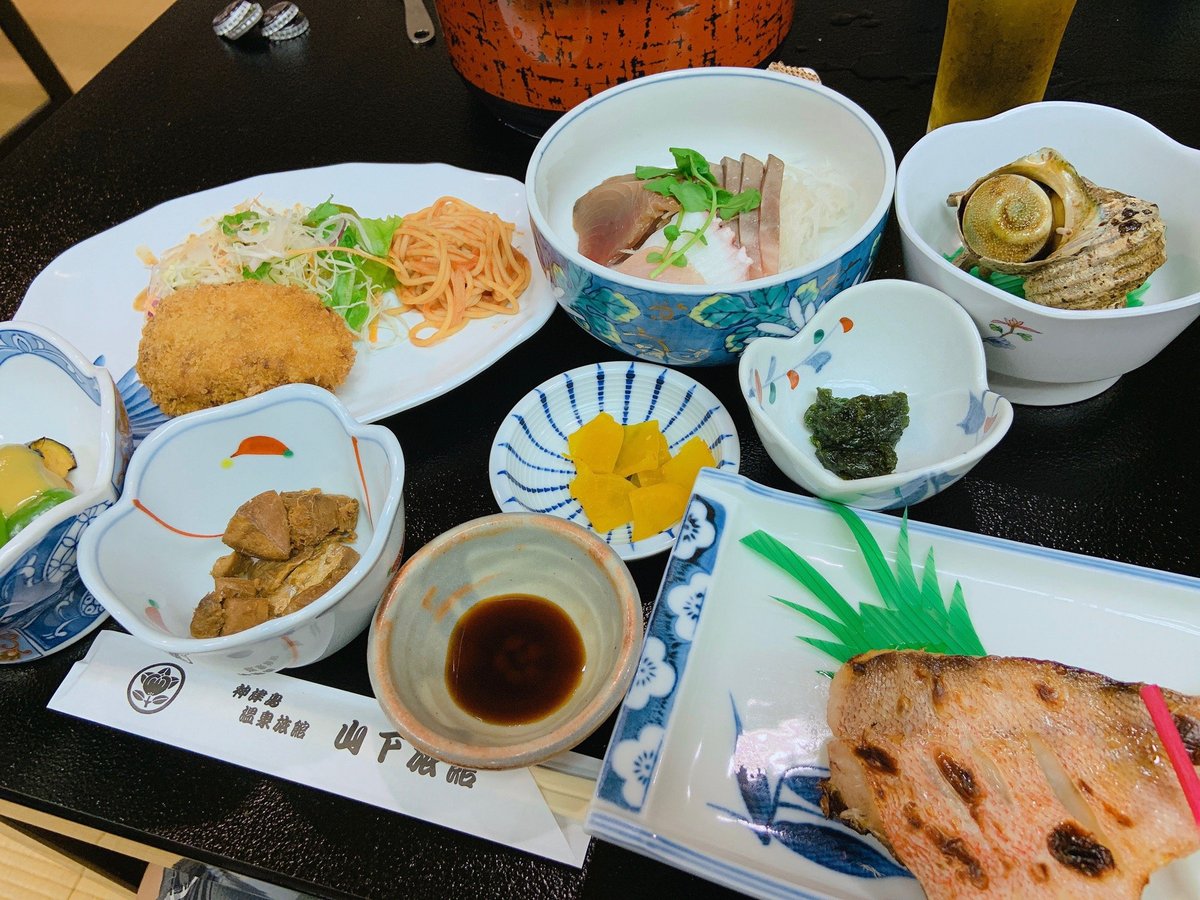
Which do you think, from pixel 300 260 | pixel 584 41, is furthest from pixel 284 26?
pixel 584 41

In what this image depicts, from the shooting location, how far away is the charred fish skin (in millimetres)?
1141

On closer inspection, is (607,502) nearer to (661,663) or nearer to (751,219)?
(661,663)

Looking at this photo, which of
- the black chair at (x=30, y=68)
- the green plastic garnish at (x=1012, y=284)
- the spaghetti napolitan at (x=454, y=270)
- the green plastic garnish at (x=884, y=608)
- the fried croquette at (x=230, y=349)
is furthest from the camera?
the black chair at (x=30, y=68)

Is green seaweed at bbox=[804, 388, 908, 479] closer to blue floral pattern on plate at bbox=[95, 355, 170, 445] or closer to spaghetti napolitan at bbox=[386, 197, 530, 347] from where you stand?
spaghetti napolitan at bbox=[386, 197, 530, 347]

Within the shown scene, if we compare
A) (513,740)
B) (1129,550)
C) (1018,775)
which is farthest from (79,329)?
(1129,550)

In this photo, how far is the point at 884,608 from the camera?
1.05 metres

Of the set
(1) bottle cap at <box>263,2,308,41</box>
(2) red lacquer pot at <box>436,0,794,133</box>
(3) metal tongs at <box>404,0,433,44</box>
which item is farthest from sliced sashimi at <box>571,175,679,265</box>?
(1) bottle cap at <box>263,2,308,41</box>

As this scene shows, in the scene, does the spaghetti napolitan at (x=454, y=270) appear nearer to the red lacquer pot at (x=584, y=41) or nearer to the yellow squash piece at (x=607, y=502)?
the red lacquer pot at (x=584, y=41)

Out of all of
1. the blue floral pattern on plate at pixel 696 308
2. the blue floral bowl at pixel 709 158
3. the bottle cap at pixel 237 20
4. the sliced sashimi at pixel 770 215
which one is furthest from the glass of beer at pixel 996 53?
the bottle cap at pixel 237 20

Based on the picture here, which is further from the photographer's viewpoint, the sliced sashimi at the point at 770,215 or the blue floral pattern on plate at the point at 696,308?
the sliced sashimi at the point at 770,215

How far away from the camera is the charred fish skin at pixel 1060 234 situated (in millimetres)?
1141

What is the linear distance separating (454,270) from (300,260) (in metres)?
0.34

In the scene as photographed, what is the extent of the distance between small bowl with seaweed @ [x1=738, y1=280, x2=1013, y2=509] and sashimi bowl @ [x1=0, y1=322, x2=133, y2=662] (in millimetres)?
1009

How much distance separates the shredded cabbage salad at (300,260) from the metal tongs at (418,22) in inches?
36.9
